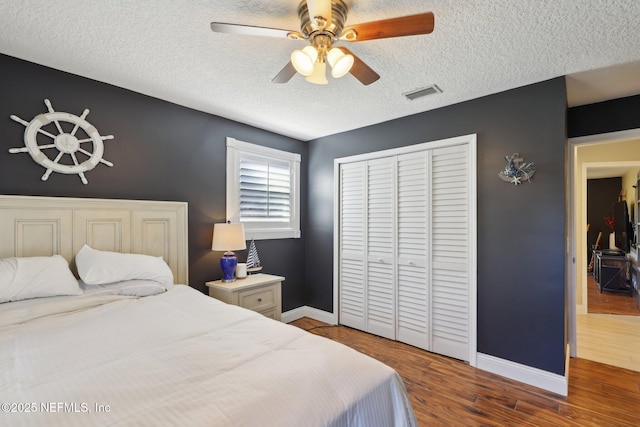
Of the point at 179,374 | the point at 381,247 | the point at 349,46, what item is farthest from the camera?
the point at 381,247

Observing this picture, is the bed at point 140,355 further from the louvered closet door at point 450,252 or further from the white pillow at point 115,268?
the louvered closet door at point 450,252

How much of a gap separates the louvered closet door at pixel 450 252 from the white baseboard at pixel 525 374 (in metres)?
0.19

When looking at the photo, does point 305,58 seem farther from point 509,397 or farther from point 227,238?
point 509,397

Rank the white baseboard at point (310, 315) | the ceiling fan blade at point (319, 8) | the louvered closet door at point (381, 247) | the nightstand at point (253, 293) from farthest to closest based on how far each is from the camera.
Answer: the white baseboard at point (310, 315), the louvered closet door at point (381, 247), the nightstand at point (253, 293), the ceiling fan blade at point (319, 8)

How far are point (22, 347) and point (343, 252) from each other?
295cm

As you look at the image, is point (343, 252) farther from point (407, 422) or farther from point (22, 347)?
point (22, 347)

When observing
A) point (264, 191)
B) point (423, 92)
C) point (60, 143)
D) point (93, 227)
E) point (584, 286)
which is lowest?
point (584, 286)

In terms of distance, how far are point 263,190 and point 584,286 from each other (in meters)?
4.55

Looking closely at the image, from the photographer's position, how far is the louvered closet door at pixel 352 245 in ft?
11.7

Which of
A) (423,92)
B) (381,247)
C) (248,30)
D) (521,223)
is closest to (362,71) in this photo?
(248,30)

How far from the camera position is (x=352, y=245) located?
144 inches

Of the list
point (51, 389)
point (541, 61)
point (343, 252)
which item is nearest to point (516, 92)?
point (541, 61)

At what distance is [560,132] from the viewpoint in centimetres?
231

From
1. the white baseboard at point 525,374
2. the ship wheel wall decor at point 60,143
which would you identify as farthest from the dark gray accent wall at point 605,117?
the ship wheel wall decor at point 60,143
